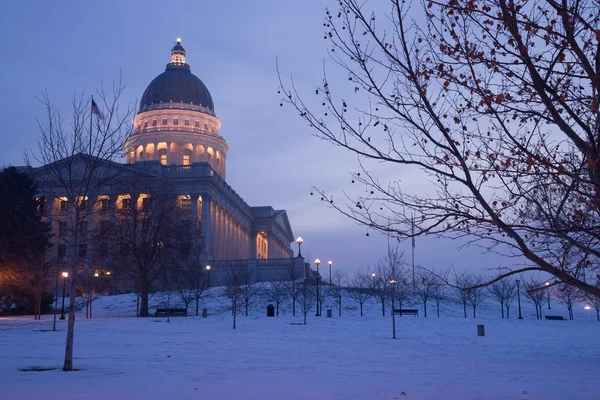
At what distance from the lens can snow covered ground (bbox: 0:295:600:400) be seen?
10758 millimetres

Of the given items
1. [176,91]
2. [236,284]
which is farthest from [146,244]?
[176,91]

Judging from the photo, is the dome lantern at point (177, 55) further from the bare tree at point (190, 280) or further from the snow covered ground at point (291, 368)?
the snow covered ground at point (291, 368)

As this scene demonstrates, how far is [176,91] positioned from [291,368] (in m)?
104

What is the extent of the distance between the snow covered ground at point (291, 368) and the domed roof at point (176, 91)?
3596 inches

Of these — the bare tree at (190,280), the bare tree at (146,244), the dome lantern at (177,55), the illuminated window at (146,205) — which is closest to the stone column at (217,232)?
the bare tree at (190,280)

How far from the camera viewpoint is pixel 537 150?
866 cm

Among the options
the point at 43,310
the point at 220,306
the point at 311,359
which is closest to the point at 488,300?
the point at 220,306

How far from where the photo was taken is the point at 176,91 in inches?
4476

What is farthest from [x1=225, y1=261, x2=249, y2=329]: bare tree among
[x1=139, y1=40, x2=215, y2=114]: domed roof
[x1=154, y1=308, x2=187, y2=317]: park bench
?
[x1=139, y1=40, x2=215, y2=114]: domed roof

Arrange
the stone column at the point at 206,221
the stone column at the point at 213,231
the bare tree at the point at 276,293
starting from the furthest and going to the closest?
the stone column at the point at 213,231 → the stone column at the point at 206,221 → the bare tree at the point at 276,293

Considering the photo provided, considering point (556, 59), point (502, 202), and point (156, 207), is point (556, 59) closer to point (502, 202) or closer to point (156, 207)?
point (502, 202)

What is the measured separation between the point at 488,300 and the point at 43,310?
5682 cm

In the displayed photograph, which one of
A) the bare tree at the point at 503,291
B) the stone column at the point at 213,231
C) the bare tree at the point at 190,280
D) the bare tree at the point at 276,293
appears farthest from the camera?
the stone column at the point at 213,231

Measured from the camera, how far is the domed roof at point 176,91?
113 metres
